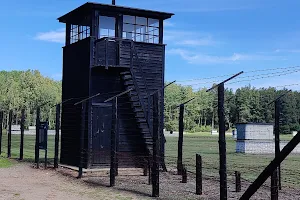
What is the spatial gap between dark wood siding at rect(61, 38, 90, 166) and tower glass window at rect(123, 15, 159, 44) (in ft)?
6.62

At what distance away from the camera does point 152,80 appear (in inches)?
843

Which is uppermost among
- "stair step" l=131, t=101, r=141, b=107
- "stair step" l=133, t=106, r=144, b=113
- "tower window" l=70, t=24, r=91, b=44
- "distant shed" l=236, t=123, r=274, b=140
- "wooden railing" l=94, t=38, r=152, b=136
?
"tower window" l=70, t=24, r=91, b=44

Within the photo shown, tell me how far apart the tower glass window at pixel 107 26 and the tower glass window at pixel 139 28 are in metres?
0.56

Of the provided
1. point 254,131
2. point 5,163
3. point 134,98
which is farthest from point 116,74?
point 254,131

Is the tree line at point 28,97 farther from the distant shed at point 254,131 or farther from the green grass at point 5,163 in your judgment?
the green grass at point 5,163

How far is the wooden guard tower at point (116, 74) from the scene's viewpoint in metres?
20.4

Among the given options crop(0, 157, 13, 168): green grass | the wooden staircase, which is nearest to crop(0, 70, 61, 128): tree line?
crop(0, 157, 13, 168): green grass

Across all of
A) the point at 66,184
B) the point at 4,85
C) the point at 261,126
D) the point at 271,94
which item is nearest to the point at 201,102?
the point at 4,85

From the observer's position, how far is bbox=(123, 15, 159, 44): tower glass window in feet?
70.2

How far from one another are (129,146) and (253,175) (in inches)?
225

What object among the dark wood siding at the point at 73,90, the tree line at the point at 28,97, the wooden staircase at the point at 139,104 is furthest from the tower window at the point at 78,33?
the tree line at the point at 28,97

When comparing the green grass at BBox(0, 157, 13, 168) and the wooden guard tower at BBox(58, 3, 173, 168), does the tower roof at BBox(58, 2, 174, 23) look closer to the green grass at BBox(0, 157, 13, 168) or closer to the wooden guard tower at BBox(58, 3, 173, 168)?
the wooden guard tower at BBox(58, 3, 173, 168)

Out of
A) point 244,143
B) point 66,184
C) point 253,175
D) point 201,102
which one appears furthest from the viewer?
point 201,102

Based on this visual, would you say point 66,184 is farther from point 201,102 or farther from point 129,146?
point 201,102
